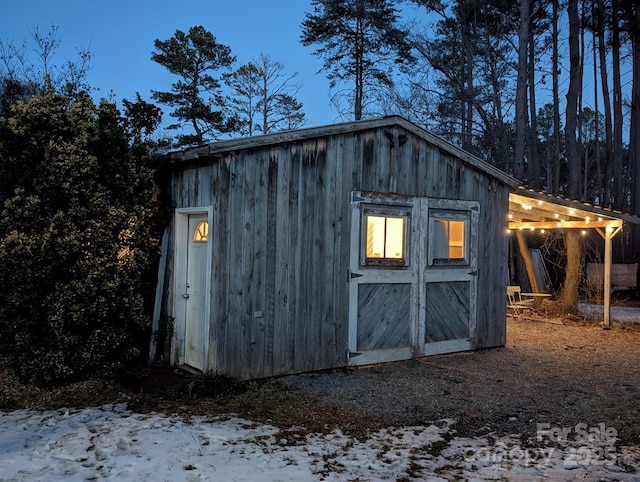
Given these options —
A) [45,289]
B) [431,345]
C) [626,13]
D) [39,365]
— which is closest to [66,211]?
[45,289]

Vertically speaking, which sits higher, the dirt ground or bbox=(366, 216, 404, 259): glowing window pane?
bbox=(366, 216, 404, 259): glowing window pane

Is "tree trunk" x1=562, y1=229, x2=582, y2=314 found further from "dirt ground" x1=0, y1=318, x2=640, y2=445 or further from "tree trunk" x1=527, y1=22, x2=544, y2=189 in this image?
"tree trunk" x1=527, y1=22, x2=544, y2=189

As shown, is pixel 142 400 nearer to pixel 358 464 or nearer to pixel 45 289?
pixel 45 289

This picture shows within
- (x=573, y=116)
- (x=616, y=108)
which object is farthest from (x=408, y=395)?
(x=616, y=108)

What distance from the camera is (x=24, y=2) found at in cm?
1823

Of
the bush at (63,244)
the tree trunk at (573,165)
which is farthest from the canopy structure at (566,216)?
the bush at (63,244)

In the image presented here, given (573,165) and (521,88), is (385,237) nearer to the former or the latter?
(521,88)

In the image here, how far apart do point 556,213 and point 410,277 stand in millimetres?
4363

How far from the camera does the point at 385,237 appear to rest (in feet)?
23.4

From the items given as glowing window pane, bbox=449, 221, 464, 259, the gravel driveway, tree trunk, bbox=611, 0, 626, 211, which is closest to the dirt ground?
the gravel driveway

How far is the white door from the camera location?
625cm

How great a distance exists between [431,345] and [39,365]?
493 cm

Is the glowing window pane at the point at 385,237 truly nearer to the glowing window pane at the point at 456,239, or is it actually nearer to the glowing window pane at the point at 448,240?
the glowing window pane at the point at 448,240

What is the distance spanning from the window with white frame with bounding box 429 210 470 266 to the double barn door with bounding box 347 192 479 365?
0.01m
